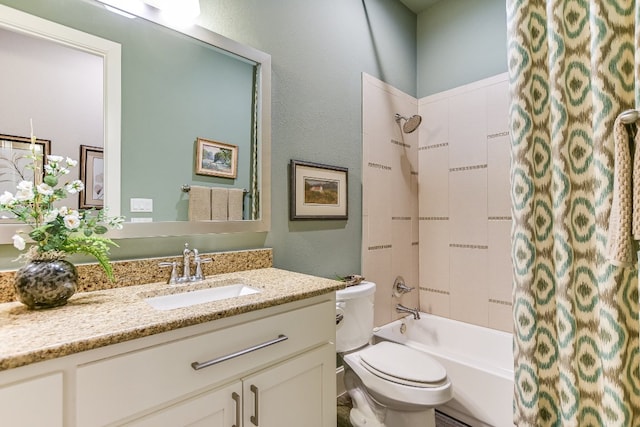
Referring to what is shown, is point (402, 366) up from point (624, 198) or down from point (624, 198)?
down

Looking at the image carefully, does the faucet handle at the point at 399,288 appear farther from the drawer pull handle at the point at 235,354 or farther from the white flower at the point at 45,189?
the white flower at the point at 45,189

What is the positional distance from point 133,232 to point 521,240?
1344 millimetres

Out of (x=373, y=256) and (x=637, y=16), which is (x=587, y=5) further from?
(x=373, y=256)

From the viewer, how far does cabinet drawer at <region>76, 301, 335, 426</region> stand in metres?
0.74

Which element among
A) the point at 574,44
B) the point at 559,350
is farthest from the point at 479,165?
the point at 559,350

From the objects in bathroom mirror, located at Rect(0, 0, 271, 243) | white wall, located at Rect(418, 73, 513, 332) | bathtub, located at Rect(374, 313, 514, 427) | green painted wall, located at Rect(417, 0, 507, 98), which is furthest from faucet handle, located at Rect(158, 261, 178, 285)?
green painted wall, located at Rect(417, 0, 507, 98)

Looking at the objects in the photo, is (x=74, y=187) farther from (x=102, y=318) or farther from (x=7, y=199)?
(x=102, y=318)

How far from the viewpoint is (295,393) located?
3.69 ft

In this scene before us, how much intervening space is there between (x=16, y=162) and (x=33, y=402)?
753mm

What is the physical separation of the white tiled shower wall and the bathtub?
0.09 metres

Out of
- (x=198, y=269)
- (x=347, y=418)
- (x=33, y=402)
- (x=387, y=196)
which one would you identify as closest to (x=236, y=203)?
(x=198, y=269)

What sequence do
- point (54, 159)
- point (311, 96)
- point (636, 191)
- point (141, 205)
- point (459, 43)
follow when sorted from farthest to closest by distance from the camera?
point (459, 43) < point (311, 96) < point (141, 205) < point (54, 159) < point (636, 191)

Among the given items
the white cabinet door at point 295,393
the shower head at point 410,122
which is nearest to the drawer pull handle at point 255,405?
the white cabinet door at point 295,393

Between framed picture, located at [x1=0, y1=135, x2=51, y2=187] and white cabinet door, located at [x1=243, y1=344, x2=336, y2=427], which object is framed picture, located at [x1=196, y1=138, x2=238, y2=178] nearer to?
framed picture, located at [x1=0, y1=135, x2=51, y2=187]
